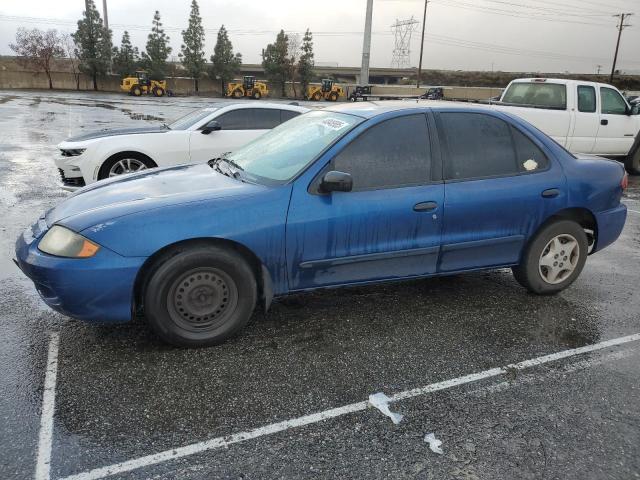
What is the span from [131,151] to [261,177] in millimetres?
4104

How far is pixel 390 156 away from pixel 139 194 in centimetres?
180

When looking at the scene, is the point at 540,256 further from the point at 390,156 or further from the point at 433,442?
the point at 433,442

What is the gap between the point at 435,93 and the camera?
25.0 metres

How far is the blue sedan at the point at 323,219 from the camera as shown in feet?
10.3

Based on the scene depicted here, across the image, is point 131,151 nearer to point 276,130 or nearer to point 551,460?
point 276,130

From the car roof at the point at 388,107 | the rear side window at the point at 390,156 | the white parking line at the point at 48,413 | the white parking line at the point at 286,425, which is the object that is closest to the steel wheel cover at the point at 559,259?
the white parking line at the point at 286,425

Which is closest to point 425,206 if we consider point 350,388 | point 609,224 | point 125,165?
point 350,388

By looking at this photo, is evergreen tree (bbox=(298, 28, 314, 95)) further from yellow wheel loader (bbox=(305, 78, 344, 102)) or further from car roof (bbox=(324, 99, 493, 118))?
car roof (bbox=(324, 99, 493, 118))

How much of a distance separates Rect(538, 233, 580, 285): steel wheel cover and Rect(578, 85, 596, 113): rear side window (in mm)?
7271

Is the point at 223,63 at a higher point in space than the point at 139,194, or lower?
higher

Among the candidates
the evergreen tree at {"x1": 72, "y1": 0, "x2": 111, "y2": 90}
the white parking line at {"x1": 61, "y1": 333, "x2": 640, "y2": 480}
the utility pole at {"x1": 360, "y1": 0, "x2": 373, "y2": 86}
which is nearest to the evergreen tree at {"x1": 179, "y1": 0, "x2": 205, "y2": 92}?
the evergreen tree at {"x1": 72, "y1": 0, "x2": 111, "y2": 90}

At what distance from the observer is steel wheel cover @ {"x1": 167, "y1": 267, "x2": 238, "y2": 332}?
3244 mm

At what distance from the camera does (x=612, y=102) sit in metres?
10.8

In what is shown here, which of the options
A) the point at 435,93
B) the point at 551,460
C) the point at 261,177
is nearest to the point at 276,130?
the point at 261,177
